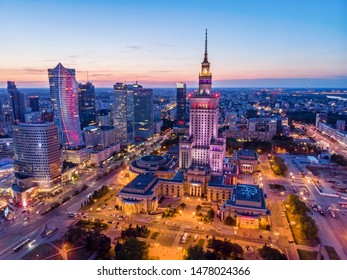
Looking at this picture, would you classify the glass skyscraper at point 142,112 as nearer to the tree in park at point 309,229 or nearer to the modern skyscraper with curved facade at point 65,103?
the modern skyscraper with curved facade at point 65,103

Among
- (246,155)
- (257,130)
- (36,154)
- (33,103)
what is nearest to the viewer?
(36,154)

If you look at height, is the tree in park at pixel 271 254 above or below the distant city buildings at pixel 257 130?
below

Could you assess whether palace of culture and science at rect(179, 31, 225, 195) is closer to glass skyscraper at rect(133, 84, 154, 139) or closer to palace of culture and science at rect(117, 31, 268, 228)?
palace of culture and science at rect(117, 31, 268, 228)

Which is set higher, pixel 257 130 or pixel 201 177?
pixel 257 130

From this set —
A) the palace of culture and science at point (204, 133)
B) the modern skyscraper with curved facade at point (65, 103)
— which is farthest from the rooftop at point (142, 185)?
the modern skyscraper with curved facade at point (65, 103)

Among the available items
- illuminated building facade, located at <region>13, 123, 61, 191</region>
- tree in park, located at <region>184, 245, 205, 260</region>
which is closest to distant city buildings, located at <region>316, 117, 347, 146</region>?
tree in park, located at <region>184, 245, 205, 260</region>

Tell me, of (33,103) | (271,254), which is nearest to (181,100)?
(33,103)

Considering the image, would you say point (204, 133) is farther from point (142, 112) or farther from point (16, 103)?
point (16, 103)
